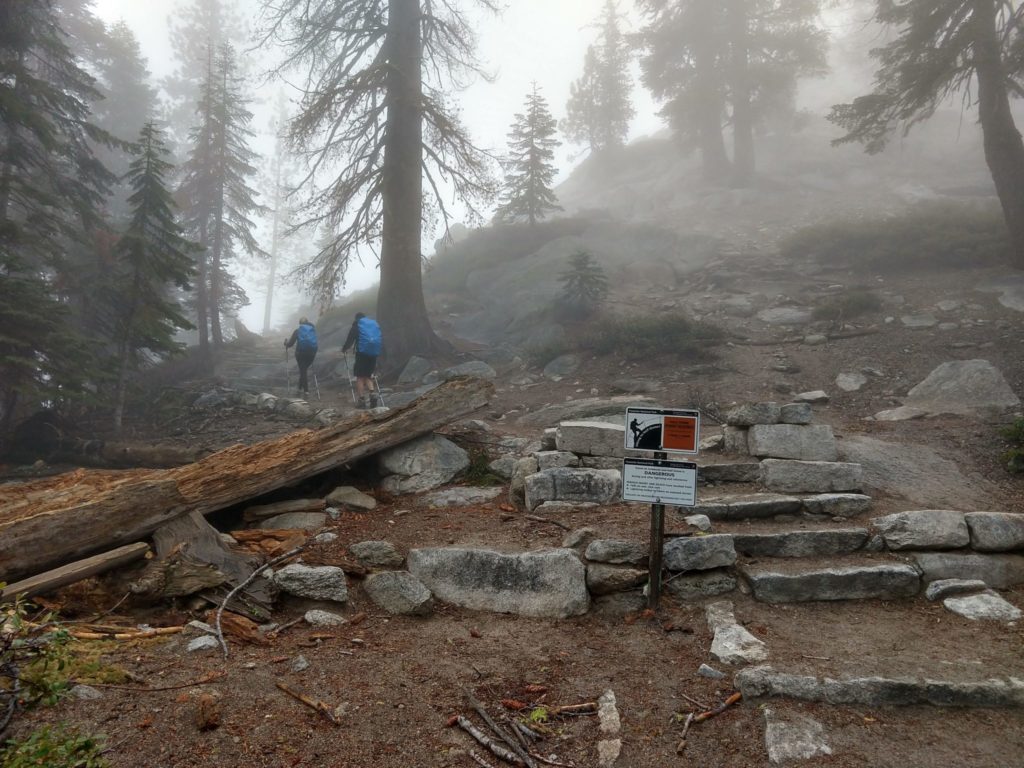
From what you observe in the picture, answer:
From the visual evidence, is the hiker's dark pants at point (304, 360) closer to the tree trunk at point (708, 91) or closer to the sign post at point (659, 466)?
the sign post at point (659, 466)

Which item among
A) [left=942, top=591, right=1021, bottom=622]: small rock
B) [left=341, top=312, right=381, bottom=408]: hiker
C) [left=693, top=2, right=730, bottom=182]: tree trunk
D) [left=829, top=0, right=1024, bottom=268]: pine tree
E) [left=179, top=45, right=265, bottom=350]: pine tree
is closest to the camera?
[left=942, top=591, right=1021, bottom=622]: small rock

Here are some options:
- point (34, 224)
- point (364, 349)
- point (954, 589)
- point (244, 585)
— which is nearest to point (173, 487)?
point (244, 585)

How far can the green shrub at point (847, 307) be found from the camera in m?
13.5

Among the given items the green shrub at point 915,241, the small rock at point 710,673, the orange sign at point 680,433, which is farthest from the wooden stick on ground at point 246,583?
the green shrub at point 915,241

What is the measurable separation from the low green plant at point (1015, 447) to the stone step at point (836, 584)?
10.9 ft

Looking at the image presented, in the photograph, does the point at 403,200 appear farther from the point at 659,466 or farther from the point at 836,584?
the point at 836,584

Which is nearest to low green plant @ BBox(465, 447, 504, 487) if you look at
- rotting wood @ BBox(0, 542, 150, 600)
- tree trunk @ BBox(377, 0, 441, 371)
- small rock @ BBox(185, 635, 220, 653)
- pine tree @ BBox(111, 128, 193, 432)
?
rotting wood @ BBox(0, 542, 150, 600)

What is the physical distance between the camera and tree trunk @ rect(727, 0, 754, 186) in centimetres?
2839

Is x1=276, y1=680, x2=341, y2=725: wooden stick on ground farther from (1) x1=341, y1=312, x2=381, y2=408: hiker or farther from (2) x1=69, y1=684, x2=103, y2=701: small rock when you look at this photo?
(1) x1=341, y1=312, x2=381, y2=408: hiker

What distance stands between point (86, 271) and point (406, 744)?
61.7 feet

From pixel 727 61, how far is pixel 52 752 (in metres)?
34.5

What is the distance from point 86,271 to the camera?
1678 centimetres

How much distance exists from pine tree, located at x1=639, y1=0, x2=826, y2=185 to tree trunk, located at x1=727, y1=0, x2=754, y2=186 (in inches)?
1.7

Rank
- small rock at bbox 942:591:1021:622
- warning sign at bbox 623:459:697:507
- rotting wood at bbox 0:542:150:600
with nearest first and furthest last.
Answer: rotting wood at bbox 0:542:150:600 → small rock at bbox 942:591:1021:622 → warning sign at bbox 623:459:697:507
